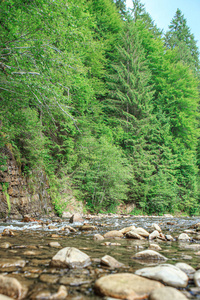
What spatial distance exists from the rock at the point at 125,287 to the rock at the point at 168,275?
145 mm

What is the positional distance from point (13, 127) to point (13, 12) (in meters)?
2.89

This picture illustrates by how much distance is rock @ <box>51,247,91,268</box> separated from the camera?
2061 millimetres

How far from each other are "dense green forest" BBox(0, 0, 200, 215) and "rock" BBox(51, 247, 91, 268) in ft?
11.1

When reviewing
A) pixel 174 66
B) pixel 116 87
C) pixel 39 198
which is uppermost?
pixel 174 66

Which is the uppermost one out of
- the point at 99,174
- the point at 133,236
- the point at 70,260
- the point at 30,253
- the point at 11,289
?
the point at 99,174

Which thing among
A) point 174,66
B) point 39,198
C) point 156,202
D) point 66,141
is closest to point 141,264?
point 39,198

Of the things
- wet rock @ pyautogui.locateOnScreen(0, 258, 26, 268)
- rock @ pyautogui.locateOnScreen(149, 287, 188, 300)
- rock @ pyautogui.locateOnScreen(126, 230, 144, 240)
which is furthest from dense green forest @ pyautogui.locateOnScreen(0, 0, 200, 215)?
rock @ pyautogui.locateOnScreen(149, 287, 188, 300)

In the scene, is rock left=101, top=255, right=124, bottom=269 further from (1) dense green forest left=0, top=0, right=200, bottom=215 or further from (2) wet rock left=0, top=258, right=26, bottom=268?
(1) dense green forest left=0, top=0, right=200, bottom=215

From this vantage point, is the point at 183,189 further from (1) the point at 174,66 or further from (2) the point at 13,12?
(2) the point at 13,12

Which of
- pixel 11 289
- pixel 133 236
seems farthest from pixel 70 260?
pixel 133 236

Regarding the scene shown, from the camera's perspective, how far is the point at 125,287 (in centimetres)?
145

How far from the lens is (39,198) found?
8500 mm

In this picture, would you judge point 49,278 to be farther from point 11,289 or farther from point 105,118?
point 105,118

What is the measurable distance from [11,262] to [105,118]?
15.6 metres
